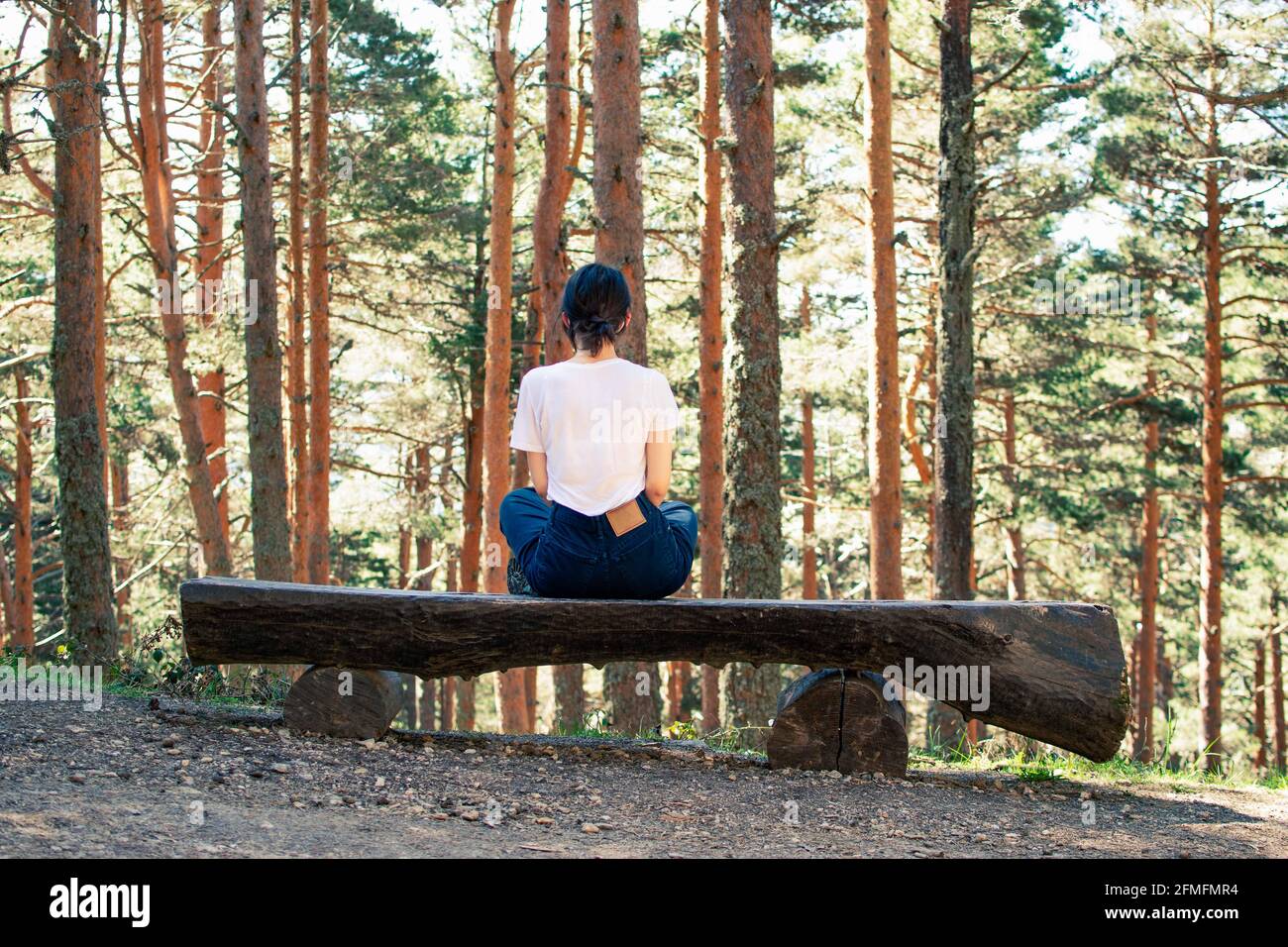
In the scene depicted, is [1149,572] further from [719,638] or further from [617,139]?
[719,638]

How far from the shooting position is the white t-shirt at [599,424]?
17.6 feet

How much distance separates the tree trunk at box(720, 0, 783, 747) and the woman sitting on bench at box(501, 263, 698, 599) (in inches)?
163

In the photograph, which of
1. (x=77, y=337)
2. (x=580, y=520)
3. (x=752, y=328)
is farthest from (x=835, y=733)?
(x=77, y=337)

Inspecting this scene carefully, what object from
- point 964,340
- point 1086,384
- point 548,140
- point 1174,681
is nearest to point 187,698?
point 964,340

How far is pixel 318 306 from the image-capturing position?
16906mm

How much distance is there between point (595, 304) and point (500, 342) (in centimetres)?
1071

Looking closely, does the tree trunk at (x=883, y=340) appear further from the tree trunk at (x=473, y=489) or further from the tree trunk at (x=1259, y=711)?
the tree trunk at (x=1259, y=711)

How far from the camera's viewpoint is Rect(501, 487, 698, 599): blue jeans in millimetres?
5461

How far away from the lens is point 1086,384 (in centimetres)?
2361

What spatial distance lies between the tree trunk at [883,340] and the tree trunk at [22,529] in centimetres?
1359

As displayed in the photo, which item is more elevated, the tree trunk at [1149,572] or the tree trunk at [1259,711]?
the tree trunk at [1149,572]

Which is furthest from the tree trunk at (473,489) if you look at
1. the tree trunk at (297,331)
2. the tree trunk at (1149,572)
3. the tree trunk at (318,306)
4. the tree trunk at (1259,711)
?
the tree trunk at (1259,711)

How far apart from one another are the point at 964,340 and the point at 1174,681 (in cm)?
3364
